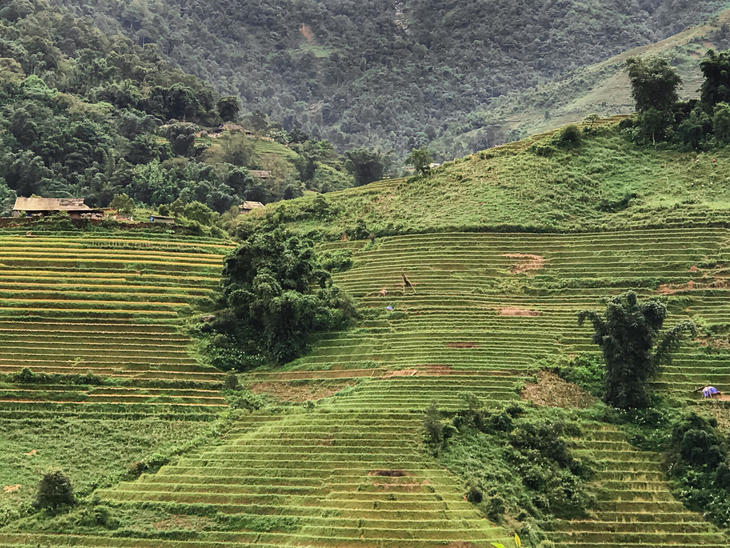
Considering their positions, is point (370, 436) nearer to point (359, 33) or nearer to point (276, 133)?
point (276, 133)

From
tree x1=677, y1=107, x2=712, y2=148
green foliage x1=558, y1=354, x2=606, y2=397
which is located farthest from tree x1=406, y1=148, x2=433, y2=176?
green foliage x1=558, y1=354, x2=606, y2=397

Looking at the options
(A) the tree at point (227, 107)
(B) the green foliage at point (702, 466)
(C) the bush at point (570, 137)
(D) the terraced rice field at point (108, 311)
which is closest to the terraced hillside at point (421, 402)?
(B) the green foliage at point (702, 466)

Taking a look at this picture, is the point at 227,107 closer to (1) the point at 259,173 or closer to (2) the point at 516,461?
(1) the point at 259,173

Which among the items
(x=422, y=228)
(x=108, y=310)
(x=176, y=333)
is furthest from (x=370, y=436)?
(x=422, y=228)

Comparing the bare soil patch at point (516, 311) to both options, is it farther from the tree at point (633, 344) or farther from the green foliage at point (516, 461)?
the green foliage at point (516, 461)

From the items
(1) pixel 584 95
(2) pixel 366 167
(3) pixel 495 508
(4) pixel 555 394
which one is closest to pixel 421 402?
(4) pixel 555 394

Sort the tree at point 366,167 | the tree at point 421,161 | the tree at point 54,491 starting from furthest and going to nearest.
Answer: the tree at point 366,167 < the tree at point 421,161 < the tree at point 54,491

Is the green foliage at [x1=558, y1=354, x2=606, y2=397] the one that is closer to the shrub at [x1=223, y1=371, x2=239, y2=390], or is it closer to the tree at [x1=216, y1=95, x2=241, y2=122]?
the shrub at [x1=223, y1=371, x2=239, y2=390]
